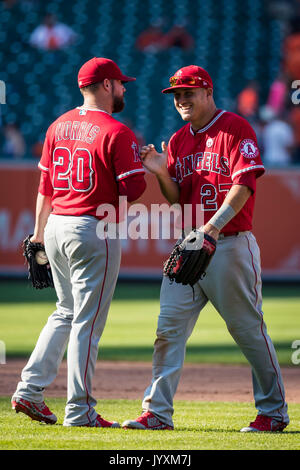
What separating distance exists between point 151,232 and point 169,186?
949cm

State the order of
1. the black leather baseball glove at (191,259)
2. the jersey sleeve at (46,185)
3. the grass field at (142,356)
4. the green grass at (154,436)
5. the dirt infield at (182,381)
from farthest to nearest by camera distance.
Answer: the dirt infield at (182,381), the jersey sleeve at (46,185), the black leather baseball glove at (191,259), the grass field at (142,356), the green grass at (154,436)

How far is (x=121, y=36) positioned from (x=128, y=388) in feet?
44.1

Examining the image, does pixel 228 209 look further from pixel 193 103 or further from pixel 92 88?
pixel 92 88

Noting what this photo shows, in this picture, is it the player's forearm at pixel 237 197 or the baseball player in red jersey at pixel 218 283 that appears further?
the baseball player in red jersey at pixel 218 283

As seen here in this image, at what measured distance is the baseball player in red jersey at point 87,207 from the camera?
4508 mm

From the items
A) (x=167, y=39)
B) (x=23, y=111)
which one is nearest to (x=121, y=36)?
(x=167, y=39)

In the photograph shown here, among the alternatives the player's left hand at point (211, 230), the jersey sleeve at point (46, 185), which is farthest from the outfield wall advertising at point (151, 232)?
the player's left hand at point (211, 230)

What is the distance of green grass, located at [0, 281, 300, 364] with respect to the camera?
857 centimetres

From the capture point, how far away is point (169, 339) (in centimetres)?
468

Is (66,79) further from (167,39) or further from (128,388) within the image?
(128,388)

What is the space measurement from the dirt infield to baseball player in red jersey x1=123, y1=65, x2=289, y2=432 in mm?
1617

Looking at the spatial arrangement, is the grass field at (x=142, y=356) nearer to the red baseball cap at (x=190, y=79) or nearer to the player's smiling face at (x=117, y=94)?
the player's smiling face at (x=117, y=94)

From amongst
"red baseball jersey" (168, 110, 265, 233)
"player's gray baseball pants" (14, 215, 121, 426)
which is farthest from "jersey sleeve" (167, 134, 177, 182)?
"player's gray baseball pants" (14, 215, 121, 426)

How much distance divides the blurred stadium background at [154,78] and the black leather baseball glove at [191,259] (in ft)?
31.4
